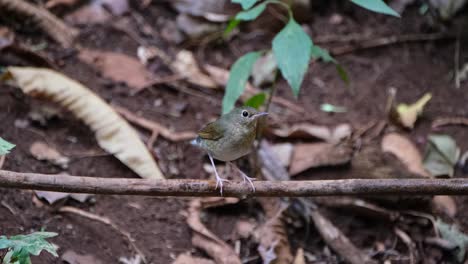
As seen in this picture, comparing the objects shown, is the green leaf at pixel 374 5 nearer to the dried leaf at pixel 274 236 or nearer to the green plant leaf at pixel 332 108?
the dried leaf at pixel 274 236

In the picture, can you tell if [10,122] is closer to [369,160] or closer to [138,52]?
[138,52]

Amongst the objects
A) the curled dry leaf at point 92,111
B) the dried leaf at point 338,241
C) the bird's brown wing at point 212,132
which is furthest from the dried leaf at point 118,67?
the dried leaf at point 338,241

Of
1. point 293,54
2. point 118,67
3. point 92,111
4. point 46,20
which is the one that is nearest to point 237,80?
→ point 293,54

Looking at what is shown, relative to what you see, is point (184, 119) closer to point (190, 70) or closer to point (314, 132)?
point (190, 70)

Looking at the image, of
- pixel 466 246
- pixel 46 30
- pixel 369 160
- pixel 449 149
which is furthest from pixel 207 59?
pixel 466 246

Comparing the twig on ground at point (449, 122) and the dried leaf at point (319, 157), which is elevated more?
the twig on ground at point (449, 122)
